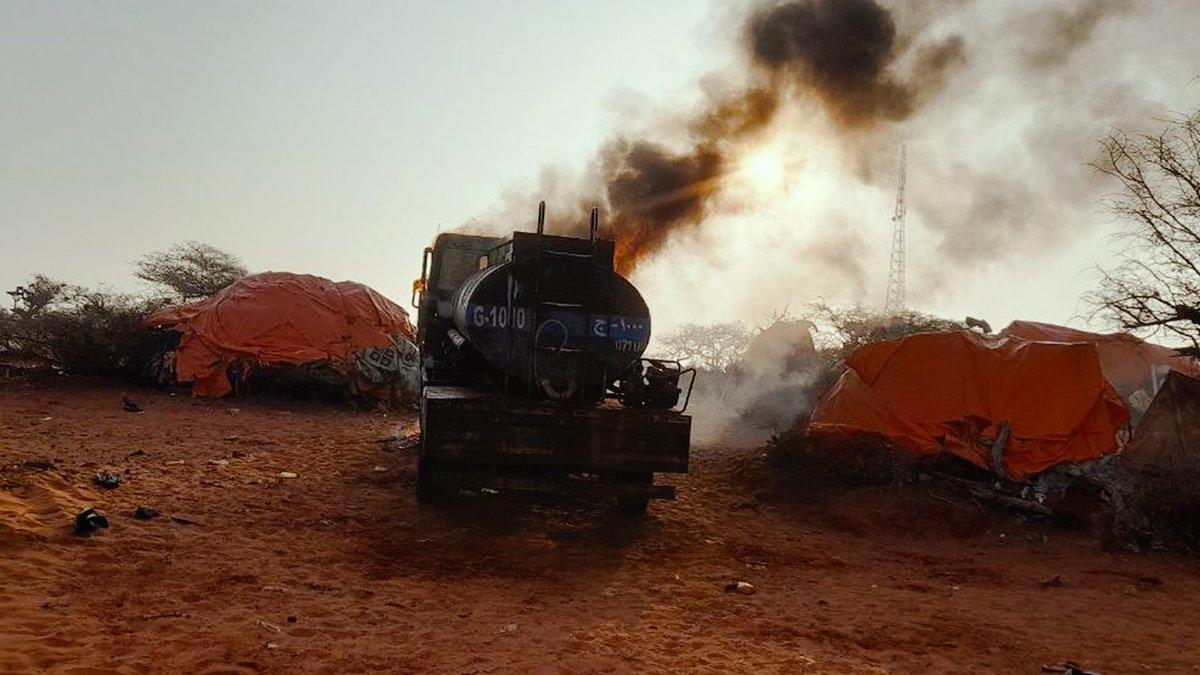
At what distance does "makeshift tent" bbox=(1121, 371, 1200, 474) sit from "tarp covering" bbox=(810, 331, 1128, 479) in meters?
0.56

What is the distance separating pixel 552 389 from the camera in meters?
7.76

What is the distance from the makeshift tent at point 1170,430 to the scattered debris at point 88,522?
11314 mm

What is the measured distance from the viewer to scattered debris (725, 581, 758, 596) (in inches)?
240

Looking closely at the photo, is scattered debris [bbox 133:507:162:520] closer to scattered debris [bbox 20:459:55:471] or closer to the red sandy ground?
the red sandy ground

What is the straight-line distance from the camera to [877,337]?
16.6 m

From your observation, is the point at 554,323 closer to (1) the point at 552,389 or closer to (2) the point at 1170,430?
(1) the point at 552,389

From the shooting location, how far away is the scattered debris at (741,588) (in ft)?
20.0

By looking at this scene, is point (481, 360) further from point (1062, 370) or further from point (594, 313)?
point (1062, 370)

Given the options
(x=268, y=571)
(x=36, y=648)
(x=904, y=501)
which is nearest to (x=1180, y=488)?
(x=904, y=501)

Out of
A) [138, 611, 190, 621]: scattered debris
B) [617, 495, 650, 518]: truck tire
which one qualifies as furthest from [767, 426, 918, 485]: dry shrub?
[138, 611, 190, 621]: scattered debris

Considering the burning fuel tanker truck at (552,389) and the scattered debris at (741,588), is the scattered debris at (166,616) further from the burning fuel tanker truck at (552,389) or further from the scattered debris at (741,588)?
the scattered debris at (741,588)

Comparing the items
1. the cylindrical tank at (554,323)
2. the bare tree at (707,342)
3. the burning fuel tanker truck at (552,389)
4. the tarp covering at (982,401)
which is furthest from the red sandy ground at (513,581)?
the bare tree at (707,342)

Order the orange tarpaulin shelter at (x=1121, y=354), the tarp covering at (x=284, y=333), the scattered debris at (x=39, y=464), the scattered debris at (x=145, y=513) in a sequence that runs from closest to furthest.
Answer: the scattered debris at (x=145, y=513) < the scattered debris at (x=39, y=464) < the tarp covering at (x=284, y=333) < the orange tarpaulin shelter at (x=1121, y=354)

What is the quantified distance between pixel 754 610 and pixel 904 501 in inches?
189
